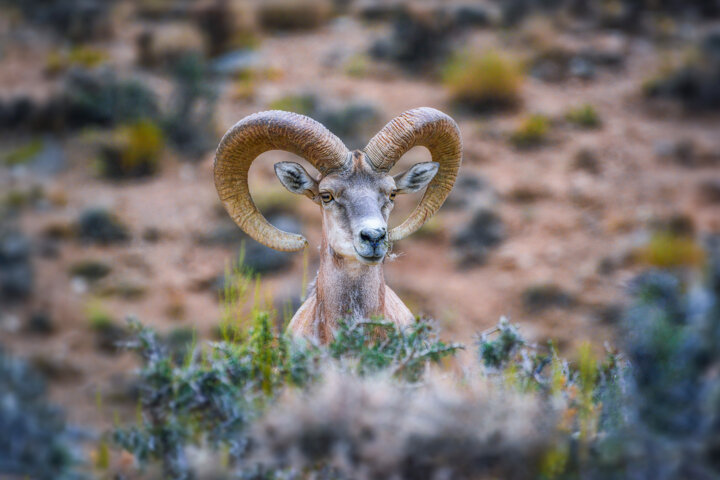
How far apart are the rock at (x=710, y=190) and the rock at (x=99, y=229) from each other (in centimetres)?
1352

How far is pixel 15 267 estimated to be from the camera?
564 inches

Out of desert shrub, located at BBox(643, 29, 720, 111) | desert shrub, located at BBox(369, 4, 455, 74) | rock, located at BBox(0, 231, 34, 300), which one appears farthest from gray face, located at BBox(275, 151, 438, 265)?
Answer: desert shrub, located at BBox(369, 4, 455, 74)

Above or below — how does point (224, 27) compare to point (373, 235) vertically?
above

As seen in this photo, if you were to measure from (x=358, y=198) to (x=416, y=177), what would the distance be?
0.77 metres

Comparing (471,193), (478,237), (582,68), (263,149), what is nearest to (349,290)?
(263,149)

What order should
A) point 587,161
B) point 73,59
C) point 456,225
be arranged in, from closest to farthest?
point 456,225, point 587,161, point 73,59

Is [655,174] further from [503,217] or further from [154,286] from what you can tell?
[154,286]

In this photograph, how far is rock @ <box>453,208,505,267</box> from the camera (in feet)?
49.3

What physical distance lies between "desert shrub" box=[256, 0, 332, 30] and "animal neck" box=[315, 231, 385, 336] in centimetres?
2360

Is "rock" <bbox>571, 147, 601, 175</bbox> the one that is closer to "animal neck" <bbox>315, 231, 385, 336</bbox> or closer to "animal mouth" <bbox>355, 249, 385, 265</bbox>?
"animal neck" <bbox>315, 231, 385, 336</bbox>

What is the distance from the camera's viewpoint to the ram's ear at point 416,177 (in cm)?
610

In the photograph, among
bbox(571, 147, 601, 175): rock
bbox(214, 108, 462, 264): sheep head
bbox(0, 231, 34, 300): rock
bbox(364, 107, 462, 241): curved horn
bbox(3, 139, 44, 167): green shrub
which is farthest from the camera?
bbox(3, 139, 44, 167): green shrub

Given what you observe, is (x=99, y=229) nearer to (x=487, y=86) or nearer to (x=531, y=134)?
(x=531, y=134)

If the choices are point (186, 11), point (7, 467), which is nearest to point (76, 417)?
point (7, 467)
